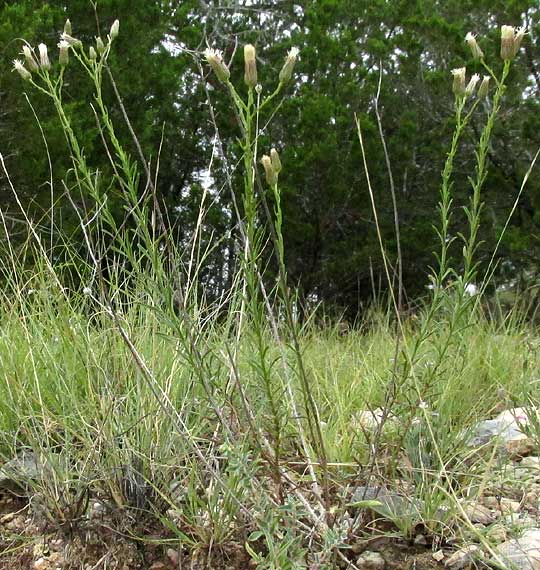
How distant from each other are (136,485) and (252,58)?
104 cm

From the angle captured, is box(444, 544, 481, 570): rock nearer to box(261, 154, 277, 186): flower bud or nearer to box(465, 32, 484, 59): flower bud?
box(261, 154, 277, 186): flower bud

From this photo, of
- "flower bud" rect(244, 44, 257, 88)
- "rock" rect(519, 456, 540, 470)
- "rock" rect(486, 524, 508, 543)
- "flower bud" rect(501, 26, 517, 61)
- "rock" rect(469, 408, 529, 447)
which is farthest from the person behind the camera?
"rock" rect(469, 408, 529, 447)

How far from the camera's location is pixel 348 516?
1646mm

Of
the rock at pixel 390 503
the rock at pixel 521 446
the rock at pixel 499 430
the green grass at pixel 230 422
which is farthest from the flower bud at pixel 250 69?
the rock at pixel 521 446

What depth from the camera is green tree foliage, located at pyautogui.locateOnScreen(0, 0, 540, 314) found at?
6719 mm

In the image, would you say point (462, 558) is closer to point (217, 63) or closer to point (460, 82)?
point (460, 82)

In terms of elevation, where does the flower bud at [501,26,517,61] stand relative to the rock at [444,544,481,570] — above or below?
above

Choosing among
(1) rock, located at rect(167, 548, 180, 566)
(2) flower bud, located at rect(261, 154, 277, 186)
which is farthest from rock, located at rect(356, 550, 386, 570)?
(2) flower bud, located at rect(261, 154, 277, 186)

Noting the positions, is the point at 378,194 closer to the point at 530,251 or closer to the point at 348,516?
the point at 530,251

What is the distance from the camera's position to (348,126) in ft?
23.3

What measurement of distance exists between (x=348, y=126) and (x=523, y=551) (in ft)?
20.0

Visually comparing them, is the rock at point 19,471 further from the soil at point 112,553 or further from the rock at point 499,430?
the rock at point 499,430

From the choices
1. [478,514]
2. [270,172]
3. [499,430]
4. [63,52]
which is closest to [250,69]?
[270,172]

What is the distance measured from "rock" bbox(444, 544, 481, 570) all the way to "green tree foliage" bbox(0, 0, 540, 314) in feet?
16.5
